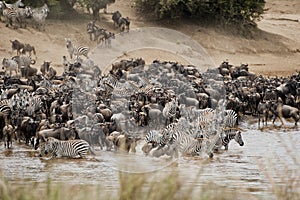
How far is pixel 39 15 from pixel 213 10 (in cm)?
832

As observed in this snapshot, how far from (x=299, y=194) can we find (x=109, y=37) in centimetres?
2316

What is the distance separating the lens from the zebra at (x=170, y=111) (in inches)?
641

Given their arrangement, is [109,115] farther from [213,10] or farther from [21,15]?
[213,10]

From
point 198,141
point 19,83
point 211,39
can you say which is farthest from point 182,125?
point 211,39

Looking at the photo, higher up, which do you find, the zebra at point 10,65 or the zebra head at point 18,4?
Result: the zebra head at point 18,4

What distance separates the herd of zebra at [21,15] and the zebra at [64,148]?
1639 cm

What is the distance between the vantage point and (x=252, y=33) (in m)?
33.7

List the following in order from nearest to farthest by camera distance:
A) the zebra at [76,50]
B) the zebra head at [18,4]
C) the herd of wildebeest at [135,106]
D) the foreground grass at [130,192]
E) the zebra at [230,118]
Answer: the foreground grass at [130,192] → the herd of wildebeest at [135,106] → the zebra at [230,118] → the zebra at [76,50] → the zebra head at [18,4]

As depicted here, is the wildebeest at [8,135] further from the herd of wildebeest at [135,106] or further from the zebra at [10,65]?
the zebra at [10,65]

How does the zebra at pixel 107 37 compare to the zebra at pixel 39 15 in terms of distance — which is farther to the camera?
the zebra at pixel 39 15

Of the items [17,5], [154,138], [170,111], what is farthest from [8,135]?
[17,5]

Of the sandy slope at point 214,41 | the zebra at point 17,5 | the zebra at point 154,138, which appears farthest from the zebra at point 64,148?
the zebra at point 17,5

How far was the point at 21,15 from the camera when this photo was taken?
29188mm

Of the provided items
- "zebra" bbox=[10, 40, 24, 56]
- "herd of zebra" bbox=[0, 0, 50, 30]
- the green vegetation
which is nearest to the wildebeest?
"zebra" bbox=[10, 40, 24, 56]
